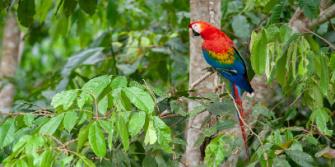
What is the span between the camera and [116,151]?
6.19ft

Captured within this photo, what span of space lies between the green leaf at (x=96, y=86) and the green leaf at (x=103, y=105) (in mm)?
20

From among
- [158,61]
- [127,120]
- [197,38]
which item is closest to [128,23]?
[158,61]

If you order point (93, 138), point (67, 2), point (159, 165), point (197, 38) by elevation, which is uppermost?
point (67, 2)

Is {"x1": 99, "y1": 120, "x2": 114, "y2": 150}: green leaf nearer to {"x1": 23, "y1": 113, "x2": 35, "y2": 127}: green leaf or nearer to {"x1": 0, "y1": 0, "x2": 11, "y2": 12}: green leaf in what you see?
{"x1": 23, "y1": 113, "x2": 35, "y2": 127}: green leaf

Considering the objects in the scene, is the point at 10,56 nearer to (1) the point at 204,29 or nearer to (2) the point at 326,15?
(1) the point at 204,29

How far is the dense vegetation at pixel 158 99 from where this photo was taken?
1483mm

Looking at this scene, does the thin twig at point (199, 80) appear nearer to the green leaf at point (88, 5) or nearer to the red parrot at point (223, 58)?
the red parrot at point (223, 58)

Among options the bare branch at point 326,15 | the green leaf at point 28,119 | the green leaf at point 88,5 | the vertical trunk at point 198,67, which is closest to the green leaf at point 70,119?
the green leaf at point 28,119

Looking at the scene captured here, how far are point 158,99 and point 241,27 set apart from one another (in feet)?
3.43

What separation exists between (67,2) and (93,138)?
1.10 m

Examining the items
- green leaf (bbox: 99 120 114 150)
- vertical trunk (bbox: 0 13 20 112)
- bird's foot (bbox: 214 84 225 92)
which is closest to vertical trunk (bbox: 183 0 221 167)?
bird's foot (bbox: 214 84 225 92)

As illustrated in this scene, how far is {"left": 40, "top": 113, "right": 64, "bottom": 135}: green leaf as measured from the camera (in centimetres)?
146

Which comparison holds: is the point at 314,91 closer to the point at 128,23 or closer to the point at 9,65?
the point at 128,23

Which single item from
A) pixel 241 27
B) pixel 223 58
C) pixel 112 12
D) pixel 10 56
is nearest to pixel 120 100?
pixel 223 58
